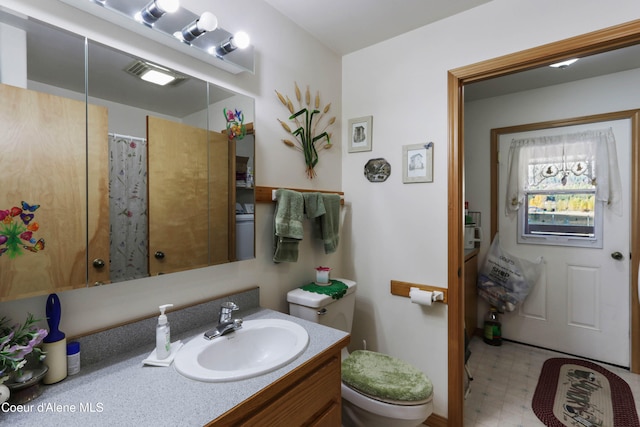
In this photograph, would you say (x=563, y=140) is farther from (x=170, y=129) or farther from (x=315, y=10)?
(x=170, y=129)

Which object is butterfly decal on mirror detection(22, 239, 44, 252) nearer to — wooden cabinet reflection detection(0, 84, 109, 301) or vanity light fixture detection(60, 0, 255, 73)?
wooden cabinet reflection detection(0, 84, 109, 301)

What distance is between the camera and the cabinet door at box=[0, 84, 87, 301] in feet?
2.60

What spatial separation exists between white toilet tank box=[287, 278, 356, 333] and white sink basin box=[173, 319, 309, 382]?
0.27m

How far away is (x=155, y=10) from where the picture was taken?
3.34 ft

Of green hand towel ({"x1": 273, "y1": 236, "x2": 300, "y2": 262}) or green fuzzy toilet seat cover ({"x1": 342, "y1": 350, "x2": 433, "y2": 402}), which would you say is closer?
green fuzzy toilet seat cover ({"x1": 342, "y1": 350, "x2": 433, "y2": 402})

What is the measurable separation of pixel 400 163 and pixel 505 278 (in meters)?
1.80

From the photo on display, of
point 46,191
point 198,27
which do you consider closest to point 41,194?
point 46,191

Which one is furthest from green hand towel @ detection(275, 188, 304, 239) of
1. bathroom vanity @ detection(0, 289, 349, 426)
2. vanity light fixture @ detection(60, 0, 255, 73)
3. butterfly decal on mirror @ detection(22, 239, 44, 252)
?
butterfly decal on mirror @ detection(22, 239, 44, 252)

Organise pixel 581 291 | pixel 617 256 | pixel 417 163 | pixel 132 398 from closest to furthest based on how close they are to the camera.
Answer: pixel 132 398 → pixel 417 163 → pixel 617 256 → pixel 581 291

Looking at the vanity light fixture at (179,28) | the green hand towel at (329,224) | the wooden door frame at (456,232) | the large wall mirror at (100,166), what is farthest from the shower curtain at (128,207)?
the wooden door frame at (456,232)

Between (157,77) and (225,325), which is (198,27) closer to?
(157,77)

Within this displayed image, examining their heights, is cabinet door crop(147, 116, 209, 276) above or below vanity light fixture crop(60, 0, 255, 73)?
below

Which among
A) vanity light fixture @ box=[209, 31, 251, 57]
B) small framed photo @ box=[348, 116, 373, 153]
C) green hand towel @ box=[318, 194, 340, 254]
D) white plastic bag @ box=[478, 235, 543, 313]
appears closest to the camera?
vanity light fixture @ box=[209, 31, 251, 57]

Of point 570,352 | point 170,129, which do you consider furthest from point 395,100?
point 570,352
